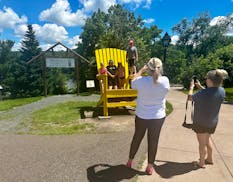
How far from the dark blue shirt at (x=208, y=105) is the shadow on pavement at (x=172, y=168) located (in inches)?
25.4

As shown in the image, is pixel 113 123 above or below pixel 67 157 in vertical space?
above

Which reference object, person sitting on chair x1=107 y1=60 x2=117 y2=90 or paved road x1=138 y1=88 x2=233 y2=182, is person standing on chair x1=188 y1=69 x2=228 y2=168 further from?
person sitting on chair x1=107 y1=60 x2=117 y2=90

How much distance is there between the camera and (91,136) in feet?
14.2

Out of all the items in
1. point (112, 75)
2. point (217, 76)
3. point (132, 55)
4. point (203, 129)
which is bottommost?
point (203, 129)

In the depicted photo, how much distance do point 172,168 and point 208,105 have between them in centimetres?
97

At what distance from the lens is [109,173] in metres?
2.86

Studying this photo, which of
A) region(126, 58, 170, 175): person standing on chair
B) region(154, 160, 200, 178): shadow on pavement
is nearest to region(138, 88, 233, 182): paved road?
region(154, 160, 200, 178): shadow on pavement

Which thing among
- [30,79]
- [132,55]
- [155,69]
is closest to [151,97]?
[155,69]

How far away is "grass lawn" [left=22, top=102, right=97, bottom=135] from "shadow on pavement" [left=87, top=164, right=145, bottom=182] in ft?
5.65

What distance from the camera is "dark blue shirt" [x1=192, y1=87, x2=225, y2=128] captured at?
268 centimetres

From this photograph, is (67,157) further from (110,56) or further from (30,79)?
(30,79)

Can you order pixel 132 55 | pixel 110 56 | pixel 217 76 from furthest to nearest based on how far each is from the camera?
pixel 110 56 → pixel 132 55 → pixel 217 76

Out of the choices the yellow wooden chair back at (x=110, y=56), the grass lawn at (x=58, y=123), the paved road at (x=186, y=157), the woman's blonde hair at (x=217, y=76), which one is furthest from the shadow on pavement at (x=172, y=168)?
the yellow wooden chair back at (x=110, y=56)

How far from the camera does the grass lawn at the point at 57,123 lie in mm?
4727
